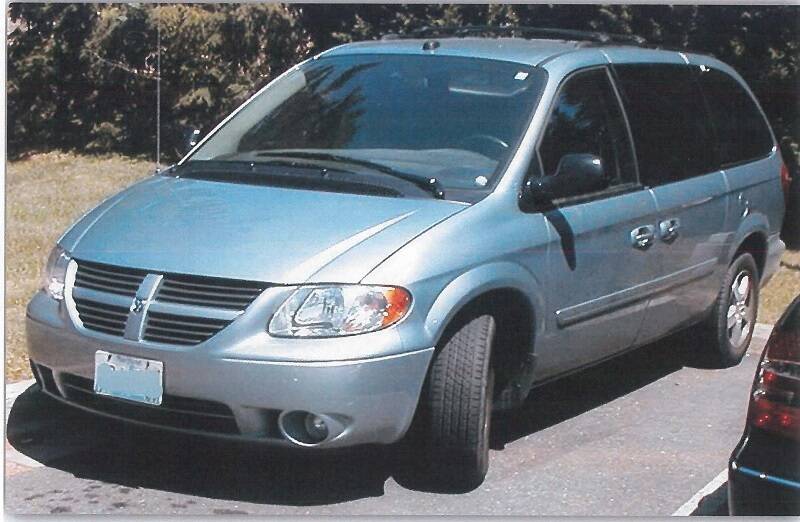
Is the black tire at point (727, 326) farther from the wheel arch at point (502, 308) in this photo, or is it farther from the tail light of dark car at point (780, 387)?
the tail light of dark car at point (780, 387)

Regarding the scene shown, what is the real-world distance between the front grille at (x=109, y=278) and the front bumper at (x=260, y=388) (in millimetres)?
177

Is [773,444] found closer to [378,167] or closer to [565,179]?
[565,179]

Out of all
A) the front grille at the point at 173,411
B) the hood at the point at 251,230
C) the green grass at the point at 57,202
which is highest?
the hood at the point at 251,230

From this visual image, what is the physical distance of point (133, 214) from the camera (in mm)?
4789

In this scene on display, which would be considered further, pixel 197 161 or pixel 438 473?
pixel 197 161

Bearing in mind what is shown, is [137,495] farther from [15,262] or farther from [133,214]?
[15,262]

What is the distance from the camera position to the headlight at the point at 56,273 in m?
4.67

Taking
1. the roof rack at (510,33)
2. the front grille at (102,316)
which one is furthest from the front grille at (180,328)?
the roof rack at (510,33)

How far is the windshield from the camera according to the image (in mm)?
5039

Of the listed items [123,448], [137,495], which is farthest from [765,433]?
[123,448]

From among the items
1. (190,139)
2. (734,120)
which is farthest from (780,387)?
(734,120)

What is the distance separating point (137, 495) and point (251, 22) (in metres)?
6.26

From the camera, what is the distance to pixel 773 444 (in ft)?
12.2

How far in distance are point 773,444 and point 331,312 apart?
4.97 feet
